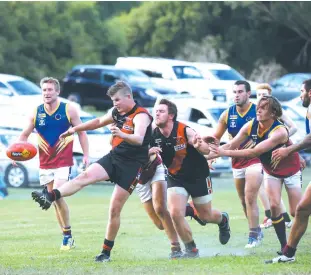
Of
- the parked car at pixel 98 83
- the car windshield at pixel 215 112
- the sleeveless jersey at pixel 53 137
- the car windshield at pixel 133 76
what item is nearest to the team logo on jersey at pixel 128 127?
the sleeveless jersey at pixel 53 137

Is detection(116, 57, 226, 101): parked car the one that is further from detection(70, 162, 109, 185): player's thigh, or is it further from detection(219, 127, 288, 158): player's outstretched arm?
detection(70, 162, 109, 185): player's thigh

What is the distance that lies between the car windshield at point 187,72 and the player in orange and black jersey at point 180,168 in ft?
93.7

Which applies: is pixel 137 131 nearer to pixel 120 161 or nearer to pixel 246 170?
pixel 120 161

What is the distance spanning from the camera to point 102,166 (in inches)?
461

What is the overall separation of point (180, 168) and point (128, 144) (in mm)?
683

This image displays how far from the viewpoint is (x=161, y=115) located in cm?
1177

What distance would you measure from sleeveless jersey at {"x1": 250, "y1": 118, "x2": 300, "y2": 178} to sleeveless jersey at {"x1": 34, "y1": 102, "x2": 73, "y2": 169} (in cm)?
236

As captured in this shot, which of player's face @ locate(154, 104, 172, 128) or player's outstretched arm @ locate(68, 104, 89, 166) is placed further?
player's outstretched arm @ locate(68, 104, 89, 166)

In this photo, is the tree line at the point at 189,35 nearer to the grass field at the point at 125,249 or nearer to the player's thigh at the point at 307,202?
the grass field at the point at 125,249

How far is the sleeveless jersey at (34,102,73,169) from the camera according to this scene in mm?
13438

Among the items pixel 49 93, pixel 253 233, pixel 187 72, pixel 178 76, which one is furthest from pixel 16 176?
pixel 187 72

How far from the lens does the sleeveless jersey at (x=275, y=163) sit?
39.2 feet

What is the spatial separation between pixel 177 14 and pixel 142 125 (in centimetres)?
4082

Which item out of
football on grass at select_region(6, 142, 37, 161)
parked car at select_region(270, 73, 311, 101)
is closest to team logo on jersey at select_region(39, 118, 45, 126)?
football on grass at select_region(6, 142, 37, 161)
